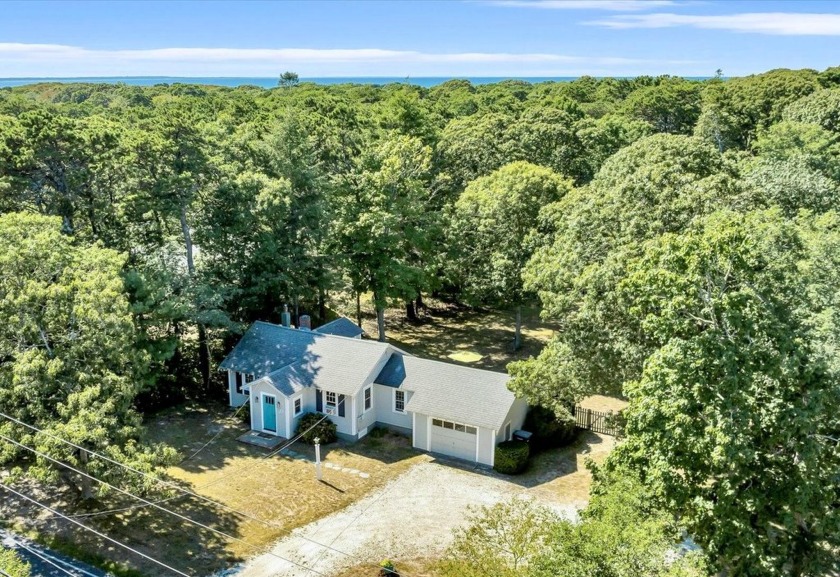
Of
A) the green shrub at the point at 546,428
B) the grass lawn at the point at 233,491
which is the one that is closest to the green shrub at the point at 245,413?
the grass lawn at the point at 233,491

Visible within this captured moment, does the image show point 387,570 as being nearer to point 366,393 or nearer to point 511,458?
point 511,458

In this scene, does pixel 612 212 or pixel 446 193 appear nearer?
pixel 612 212

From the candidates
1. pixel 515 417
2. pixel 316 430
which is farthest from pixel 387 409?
pixel 515 417

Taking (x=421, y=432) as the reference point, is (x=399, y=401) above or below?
above

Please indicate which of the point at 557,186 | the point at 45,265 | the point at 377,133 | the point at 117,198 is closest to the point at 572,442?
the point at 557,186

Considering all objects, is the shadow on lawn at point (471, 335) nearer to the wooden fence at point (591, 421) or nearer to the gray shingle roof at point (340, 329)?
the gray shingle roof at point (340, 329)

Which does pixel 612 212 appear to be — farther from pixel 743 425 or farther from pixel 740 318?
pixel 743 425
